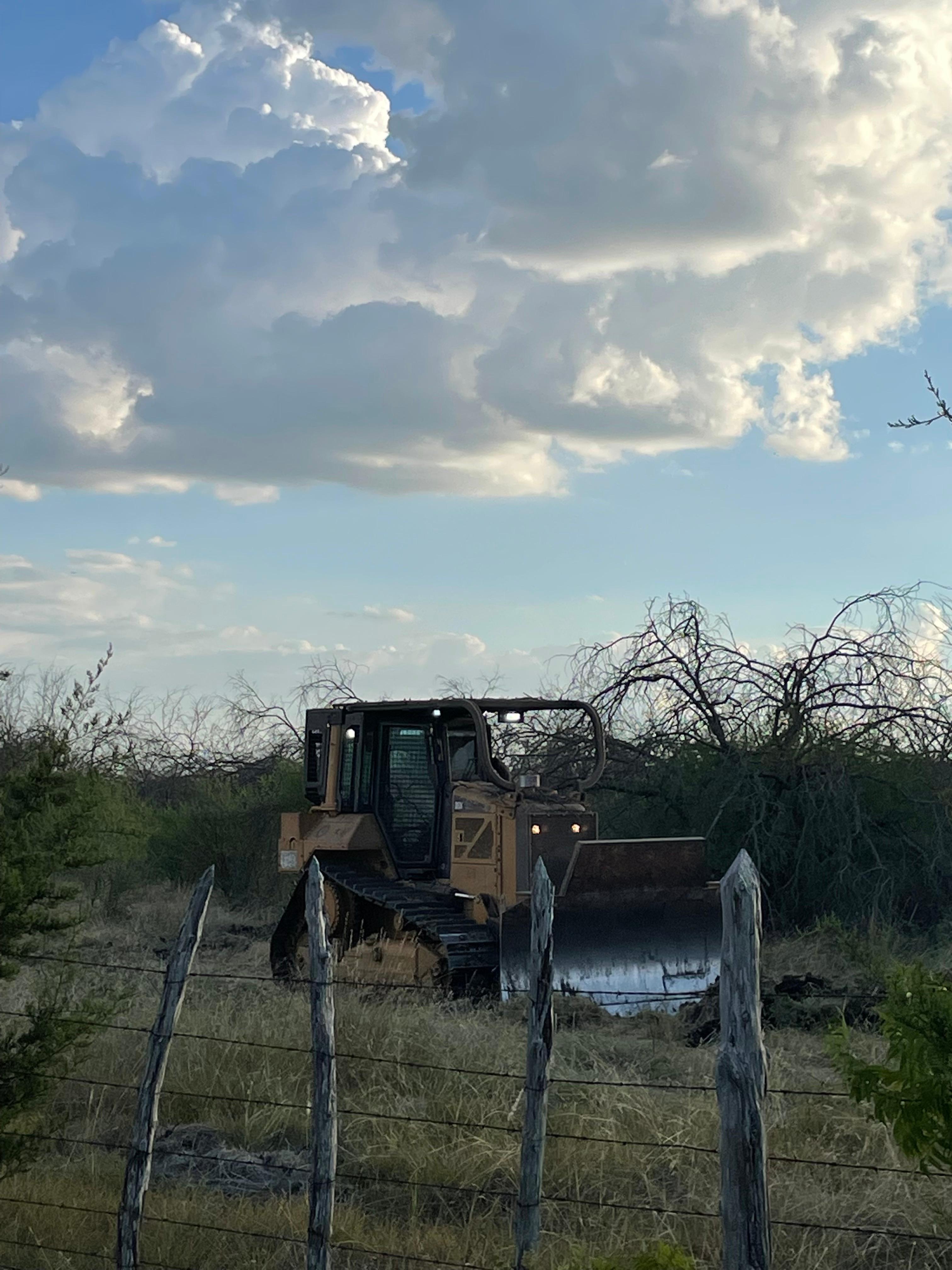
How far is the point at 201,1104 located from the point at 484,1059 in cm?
171

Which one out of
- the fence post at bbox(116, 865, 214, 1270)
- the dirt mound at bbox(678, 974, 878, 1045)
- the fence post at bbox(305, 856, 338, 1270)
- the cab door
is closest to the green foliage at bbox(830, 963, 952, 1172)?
the fence post at bbox(305, 856, 338, 1270)

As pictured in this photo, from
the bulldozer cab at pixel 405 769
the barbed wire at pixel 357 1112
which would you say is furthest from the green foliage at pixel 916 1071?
the bulldozer cab at pixel 405 769

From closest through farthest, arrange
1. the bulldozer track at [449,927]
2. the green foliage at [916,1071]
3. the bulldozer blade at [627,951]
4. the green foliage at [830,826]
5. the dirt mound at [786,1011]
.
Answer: the green foliage at [916,1071], the dirt mound at [786,1011], the bulldozer blade at [627,951], the bulldozer track at [449,927], the green foliage at [830,826]

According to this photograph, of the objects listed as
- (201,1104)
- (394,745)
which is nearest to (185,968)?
(201,1104)

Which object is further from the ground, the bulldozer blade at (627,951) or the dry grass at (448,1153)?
the bulldozer blade at (627,951)

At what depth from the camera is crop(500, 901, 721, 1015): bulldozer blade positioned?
10.7 m

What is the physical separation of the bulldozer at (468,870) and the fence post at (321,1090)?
3.58 metres

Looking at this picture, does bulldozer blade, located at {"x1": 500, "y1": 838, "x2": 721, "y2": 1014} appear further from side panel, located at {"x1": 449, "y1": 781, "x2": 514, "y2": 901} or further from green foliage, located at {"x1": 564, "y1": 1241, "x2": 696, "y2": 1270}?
green foliage, located at {"x1": 564, "y1": 1241, "x2": 696, "y2": 1270}

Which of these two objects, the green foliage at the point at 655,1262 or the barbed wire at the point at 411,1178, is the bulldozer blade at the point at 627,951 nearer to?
the barbed wire at the point at 411,1178

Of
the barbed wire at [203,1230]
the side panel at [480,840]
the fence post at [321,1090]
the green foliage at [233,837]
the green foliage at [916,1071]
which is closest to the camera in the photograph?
the green foliage at [916,1071]

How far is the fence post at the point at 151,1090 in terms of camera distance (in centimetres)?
580

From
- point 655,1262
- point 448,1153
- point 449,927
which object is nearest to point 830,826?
point 449,927

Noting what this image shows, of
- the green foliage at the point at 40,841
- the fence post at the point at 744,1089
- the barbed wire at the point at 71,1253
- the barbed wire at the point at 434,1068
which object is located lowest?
the barbed wire at the point at 71,1253

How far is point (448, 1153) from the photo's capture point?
6.77 m
